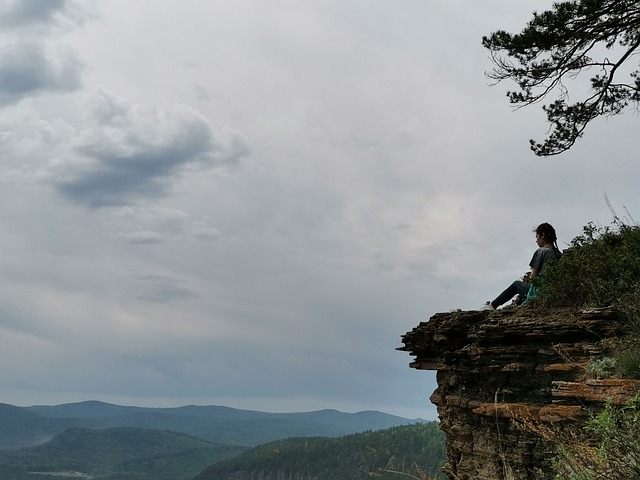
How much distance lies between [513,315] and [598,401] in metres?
3.48

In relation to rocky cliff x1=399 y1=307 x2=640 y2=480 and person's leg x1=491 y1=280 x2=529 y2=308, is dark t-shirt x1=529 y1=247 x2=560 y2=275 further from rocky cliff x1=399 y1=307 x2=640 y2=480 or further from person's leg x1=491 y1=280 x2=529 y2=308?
rocky cliff x1=399 y1=307 x2=640 y2=480

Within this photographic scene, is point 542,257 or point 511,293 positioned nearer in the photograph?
point 542,257

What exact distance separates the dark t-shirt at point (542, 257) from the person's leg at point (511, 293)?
0.49 metres

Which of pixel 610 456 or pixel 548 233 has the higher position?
pixel 548 233

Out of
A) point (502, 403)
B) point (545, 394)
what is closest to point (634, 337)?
point (545, 394)

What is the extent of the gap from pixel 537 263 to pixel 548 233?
0.71 m

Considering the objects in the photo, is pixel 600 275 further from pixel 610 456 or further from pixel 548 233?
pixel 610 456

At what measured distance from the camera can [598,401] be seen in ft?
26.6

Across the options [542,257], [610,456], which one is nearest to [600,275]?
[542,257]

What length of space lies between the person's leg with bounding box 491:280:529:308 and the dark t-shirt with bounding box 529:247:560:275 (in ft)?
1.61

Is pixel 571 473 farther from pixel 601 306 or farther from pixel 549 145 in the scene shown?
pixel 549 145

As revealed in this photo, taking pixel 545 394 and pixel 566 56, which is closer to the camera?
pixel 545 394

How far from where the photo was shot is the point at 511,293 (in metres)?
12.6

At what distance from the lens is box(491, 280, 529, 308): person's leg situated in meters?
12.5
